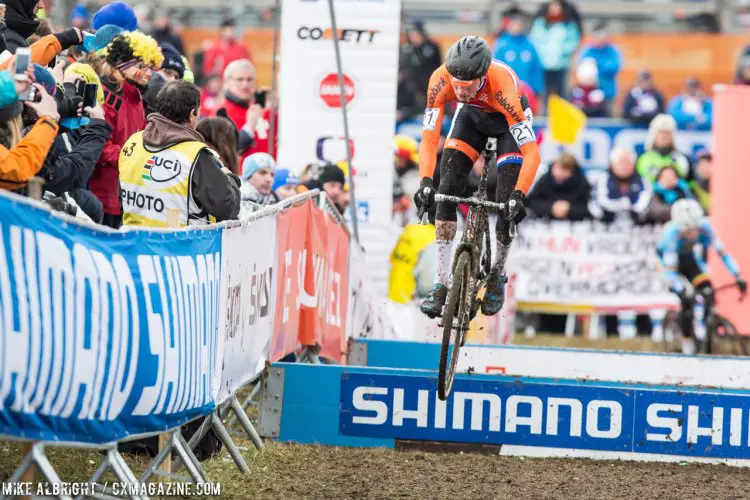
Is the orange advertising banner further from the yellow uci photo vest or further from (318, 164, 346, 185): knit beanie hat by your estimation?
the yellow uci photo vest

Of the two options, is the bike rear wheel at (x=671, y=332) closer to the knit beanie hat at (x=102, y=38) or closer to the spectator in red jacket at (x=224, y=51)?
the spectator in red jacket at (x=224, y=51)

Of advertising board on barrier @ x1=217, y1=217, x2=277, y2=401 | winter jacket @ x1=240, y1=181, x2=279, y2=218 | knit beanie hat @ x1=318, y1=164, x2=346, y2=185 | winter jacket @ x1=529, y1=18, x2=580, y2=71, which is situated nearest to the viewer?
advertising board on barrier @ x1=217, y1=217, x2=277, y2=401

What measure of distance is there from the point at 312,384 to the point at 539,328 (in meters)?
9.56

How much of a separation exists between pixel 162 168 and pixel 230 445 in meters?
1.61

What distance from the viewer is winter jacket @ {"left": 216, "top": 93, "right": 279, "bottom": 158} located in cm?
1112

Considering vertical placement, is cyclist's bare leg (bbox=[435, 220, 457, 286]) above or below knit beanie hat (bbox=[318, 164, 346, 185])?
below

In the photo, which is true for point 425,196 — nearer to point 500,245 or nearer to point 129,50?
point 500,245

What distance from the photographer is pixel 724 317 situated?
16016mm

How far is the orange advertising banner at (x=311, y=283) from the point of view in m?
8.70

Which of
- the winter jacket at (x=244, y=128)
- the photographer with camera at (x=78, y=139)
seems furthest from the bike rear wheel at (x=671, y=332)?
the photographer with camera at (x=78, y=139)

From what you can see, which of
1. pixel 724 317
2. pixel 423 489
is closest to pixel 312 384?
pixel 423 489

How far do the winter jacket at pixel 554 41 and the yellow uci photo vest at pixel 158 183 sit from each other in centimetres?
1357

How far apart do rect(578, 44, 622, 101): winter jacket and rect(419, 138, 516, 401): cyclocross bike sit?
38.5 ft

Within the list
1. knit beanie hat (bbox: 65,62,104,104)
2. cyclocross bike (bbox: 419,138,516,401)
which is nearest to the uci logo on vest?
knit beanie hat (bbox: 65,62,104,104)
